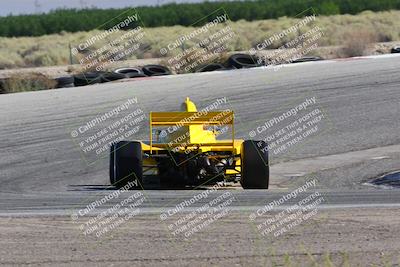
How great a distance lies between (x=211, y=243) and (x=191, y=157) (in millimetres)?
5567

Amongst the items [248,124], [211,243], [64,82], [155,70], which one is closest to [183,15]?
[155,70]

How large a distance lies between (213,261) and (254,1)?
63.6m

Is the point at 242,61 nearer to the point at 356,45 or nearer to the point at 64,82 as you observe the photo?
the point at 64,82

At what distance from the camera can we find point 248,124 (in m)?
21.9

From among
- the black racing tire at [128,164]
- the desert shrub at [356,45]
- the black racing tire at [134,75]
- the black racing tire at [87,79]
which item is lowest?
the desert shrub at [356,45]

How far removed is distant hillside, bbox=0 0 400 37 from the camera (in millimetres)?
61031

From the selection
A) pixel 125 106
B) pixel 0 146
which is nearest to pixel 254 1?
pixel 125 106

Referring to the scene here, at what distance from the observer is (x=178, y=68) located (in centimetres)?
3347

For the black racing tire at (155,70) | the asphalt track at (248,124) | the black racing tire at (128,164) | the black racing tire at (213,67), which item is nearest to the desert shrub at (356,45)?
the asphalt track at (248,124)

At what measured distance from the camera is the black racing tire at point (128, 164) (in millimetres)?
14383

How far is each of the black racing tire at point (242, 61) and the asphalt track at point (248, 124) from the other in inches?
96.9

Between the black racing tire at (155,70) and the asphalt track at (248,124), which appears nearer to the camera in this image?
the asphalt track at (248,124)

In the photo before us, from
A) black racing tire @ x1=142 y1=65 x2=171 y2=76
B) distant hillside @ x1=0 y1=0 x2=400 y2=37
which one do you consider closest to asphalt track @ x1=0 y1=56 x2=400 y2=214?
black racing tire @ x1=142 y1=65 x2=171 y2=76

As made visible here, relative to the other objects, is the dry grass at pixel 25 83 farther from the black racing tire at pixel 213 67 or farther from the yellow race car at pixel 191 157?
the yellow race car at pixel 191 157
